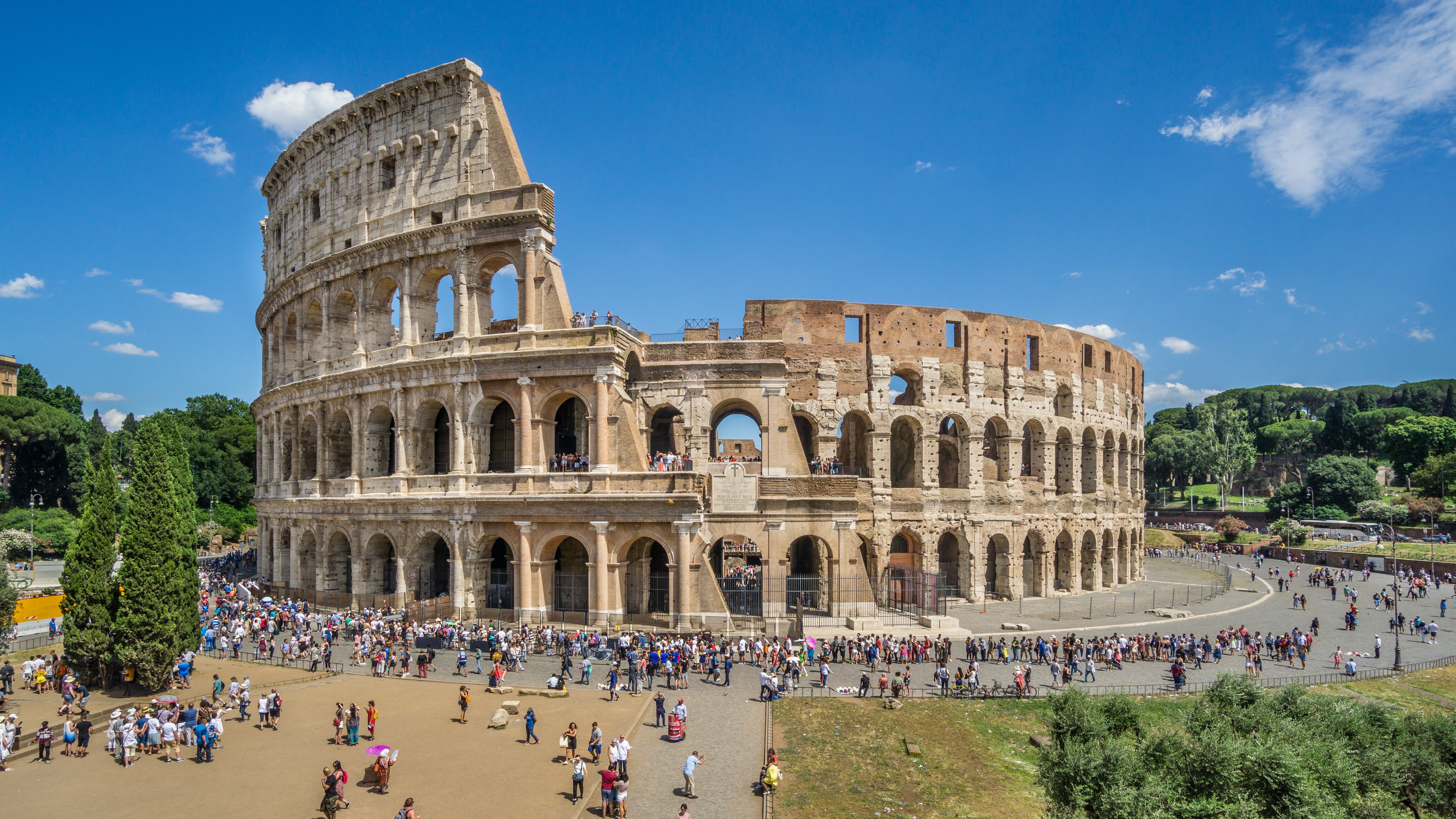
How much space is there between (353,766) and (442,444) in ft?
67.3

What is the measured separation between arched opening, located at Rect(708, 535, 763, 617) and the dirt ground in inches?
418

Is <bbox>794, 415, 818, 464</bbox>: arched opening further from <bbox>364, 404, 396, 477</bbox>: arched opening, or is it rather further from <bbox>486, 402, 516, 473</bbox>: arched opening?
<bbox>364, 404, 396, 477</bbox>: arched opening

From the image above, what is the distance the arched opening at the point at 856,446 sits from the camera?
3850 cm

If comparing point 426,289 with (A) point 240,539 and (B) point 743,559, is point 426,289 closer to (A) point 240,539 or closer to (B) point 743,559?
(B) point 743,559

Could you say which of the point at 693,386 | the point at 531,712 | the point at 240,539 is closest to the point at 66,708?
the point at 531,712

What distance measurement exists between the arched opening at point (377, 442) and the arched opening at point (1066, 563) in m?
34.7

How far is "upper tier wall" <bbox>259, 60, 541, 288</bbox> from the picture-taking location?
3238 cm

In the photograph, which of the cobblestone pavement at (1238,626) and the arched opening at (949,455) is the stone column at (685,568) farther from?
the arched opening at (949,455)

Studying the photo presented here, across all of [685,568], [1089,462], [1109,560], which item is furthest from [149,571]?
[1109,560]

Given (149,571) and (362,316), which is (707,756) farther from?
(362,316)

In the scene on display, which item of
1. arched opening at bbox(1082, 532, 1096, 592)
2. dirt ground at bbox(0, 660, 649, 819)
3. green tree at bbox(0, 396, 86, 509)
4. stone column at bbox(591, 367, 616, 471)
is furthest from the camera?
green tree at bbox(0, 396, 86, 509)

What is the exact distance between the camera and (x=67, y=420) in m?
65.4

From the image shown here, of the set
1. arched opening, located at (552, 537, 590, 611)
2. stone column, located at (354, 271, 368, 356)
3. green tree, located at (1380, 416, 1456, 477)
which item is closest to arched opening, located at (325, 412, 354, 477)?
stone column, located at (354, 271, 368, 356)

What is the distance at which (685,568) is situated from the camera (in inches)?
1154
